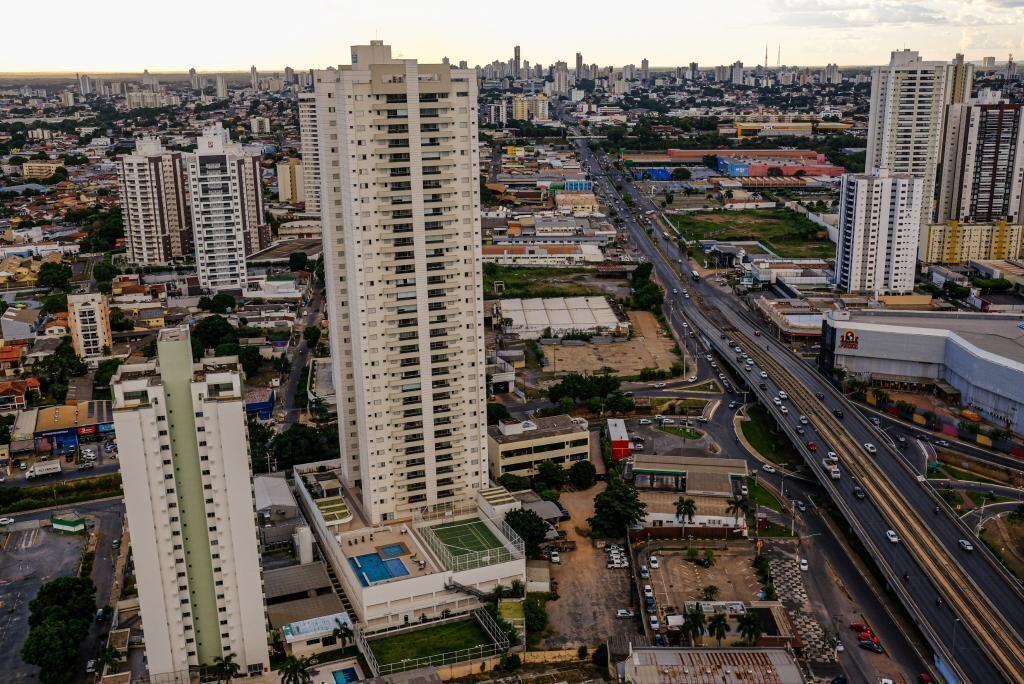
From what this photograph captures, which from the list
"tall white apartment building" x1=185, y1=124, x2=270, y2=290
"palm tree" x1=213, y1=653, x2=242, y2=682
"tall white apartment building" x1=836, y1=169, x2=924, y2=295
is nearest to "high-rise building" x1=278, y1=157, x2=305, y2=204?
"tall white apartment building" x1=185, y1=124, x2=270, y2=290

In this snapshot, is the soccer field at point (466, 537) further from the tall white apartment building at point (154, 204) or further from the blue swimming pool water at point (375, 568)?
the tall white apartment building at point (154, 204)

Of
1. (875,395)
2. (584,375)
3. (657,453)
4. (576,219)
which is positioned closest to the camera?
(657,453)

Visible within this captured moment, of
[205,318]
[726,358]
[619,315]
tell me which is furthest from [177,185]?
[726,358]

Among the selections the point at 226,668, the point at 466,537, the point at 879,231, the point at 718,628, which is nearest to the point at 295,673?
the point at 226,668

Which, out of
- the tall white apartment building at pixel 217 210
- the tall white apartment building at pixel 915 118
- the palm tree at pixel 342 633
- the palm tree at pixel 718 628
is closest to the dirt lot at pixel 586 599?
the palm tree at pixel 718 628

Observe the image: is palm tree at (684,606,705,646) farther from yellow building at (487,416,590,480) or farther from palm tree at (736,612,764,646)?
yellow building at (487,416,590,480)

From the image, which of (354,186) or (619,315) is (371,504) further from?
(619,315)

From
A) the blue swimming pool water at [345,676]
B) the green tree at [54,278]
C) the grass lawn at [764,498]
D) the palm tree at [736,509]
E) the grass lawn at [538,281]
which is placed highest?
the green tree at [54,278]
